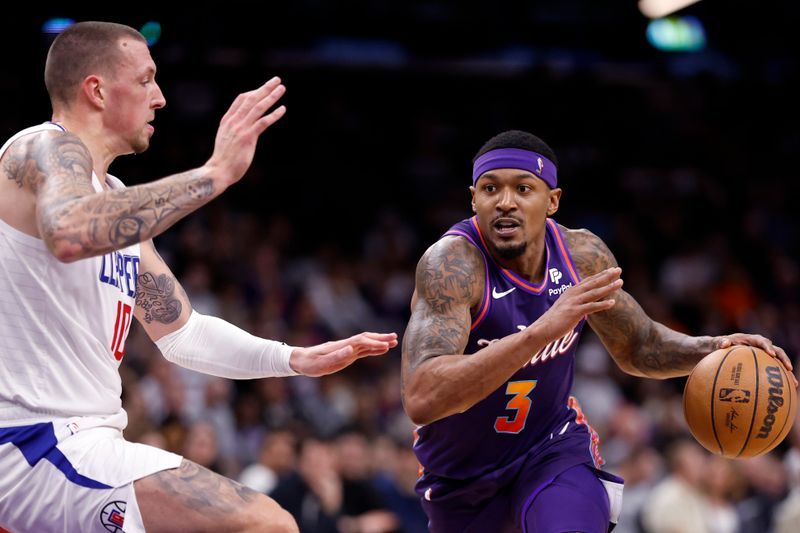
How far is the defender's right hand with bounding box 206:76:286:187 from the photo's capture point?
11.9 feet

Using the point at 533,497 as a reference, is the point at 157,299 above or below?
above

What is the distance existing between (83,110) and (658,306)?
9.83 m

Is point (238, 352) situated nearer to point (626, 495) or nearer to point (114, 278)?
point (114, 278)

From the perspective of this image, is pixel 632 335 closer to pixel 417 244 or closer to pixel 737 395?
pixel 737 395

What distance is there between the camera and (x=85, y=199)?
3.44 metres

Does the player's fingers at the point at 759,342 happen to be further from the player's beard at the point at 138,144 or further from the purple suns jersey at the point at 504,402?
the player's beard at the point at 138,144

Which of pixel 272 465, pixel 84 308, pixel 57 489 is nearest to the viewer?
pixel 57 489

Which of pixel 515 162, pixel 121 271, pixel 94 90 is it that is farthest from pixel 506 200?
pixel 94 90

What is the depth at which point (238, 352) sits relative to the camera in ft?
14.5

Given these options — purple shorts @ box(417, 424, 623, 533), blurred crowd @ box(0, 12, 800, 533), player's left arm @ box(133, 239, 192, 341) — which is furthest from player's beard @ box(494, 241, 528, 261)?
blurred crowd @ box(0, 12, 800, 533)

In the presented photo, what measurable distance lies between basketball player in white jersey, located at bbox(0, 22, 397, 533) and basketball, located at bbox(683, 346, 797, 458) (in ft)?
7.15

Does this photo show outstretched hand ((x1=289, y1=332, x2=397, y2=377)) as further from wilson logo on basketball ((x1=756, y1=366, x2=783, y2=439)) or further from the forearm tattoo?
wilson logo on basketball ((x1=756, y1=366, x2=783, y2=439))

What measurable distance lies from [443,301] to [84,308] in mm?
1527

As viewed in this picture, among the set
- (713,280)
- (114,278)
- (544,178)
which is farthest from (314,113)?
(114,278)
